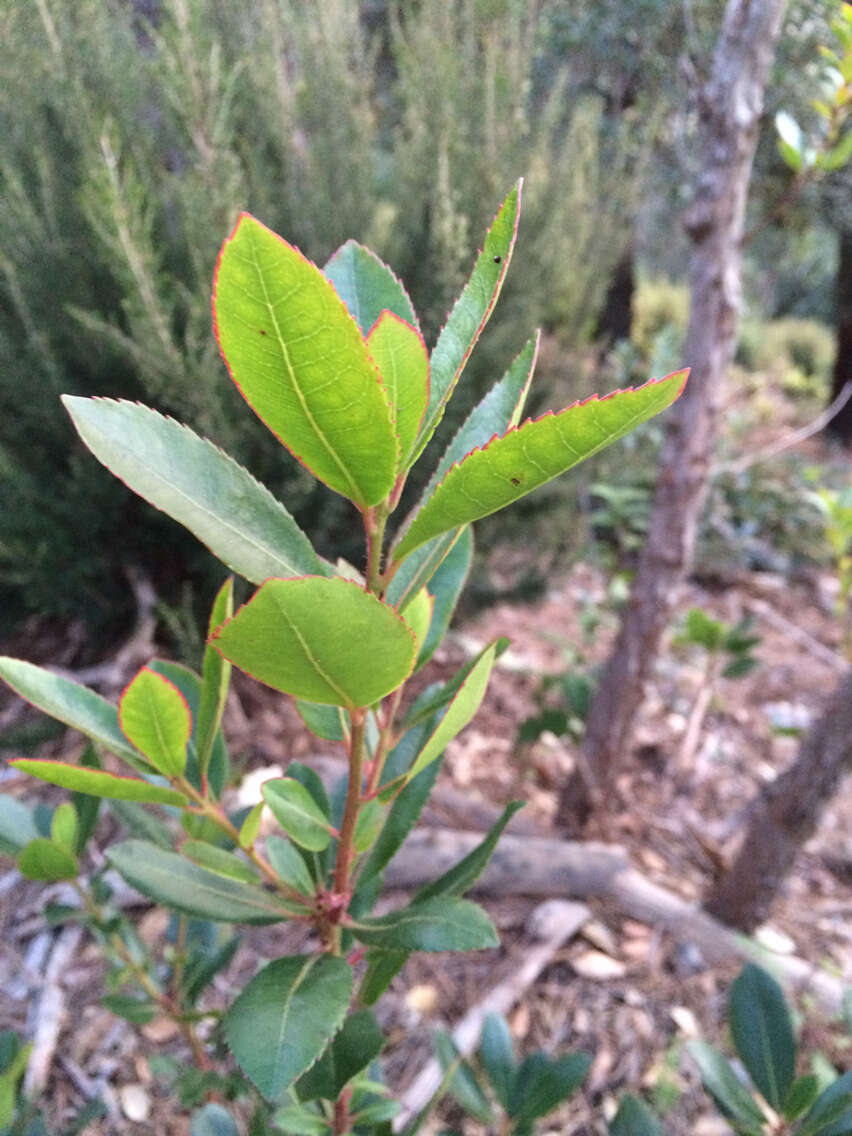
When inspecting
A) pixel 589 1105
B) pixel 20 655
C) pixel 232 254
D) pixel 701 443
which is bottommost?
pixel 20 655

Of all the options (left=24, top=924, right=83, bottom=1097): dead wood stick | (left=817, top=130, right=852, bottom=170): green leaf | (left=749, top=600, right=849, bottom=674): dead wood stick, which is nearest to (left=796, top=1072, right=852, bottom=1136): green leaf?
(left=24, top=924, right=83, bottom=1097): dead wood stick

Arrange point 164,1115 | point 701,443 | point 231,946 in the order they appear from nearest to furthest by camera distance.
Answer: point 231,946
point 164,1115
point 701,443

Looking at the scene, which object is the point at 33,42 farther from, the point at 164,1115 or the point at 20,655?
the point at 164,1115

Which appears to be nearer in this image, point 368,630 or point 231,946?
point 368,630

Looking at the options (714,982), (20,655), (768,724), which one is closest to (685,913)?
(714,982)

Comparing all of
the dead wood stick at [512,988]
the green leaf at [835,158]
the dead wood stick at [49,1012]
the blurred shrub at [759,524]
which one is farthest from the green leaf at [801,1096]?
the blurred shrub at [759,524]

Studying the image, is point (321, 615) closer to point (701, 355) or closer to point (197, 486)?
point (197, 486)
